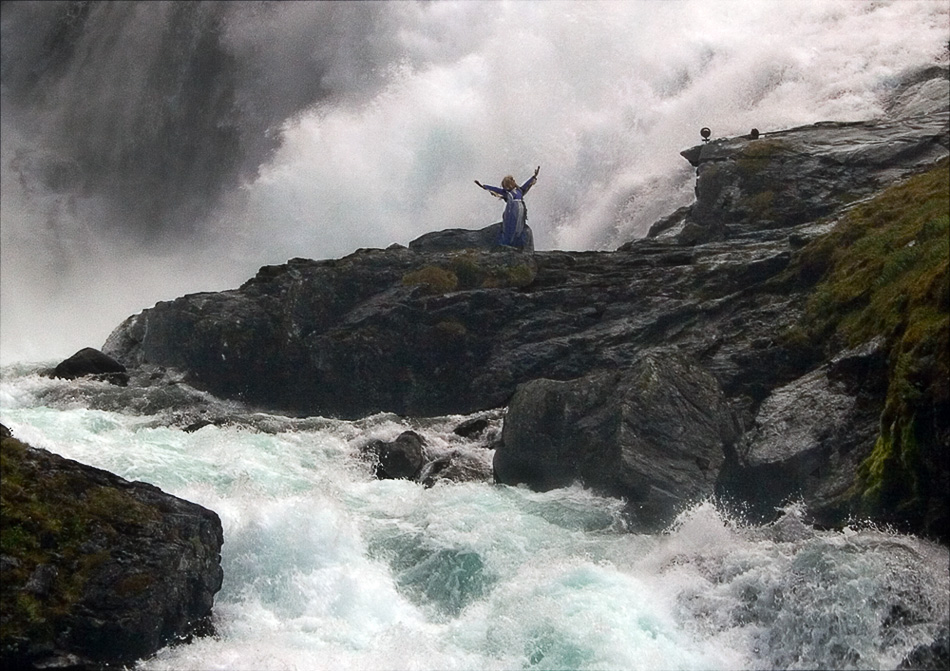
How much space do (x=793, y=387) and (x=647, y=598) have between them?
6459 mm

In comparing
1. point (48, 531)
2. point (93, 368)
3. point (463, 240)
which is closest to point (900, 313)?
point (48, 531)

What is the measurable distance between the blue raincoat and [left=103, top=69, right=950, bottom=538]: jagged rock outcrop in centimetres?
104

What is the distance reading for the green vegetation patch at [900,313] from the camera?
14688 millimetres

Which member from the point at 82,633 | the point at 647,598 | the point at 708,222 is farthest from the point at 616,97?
the point at 82,633

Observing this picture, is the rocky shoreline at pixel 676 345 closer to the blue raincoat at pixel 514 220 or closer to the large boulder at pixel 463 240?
the large boulder at pixel 463 240

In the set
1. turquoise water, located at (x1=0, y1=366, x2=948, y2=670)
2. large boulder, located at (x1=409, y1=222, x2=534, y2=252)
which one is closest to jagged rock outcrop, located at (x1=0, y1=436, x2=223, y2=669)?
turquoise water, located at (x1=0, y1=366, x2=948, y2=670)

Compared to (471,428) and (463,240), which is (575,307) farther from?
(463,240)

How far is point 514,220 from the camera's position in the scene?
3091 cm

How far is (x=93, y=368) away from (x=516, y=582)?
60.5 feet

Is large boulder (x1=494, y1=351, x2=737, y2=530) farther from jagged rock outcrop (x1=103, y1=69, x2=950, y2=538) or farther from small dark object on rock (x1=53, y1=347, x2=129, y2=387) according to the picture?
small dark object on rock (x1=53, y1=347, x2=129, y2=387)

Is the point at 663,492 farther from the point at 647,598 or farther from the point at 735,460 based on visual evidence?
the point at 647,598

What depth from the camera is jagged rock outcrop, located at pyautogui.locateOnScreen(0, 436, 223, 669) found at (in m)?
12.6

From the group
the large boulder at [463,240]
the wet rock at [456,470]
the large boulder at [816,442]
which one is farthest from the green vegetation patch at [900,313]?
the large boulder at [463,240]

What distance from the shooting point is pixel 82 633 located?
42.3ft
